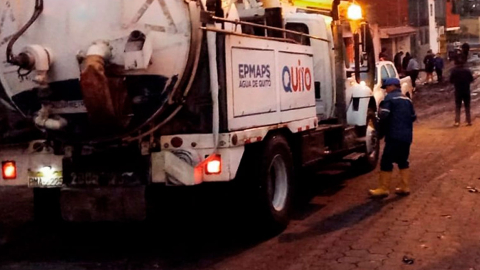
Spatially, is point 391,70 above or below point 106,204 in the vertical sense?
above

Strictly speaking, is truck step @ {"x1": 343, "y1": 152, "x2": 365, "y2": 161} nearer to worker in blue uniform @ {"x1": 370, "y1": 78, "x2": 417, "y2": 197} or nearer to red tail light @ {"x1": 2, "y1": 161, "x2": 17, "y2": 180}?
worker in blue uniform @ {"x1": 370, "y1": 78, "x2": 417, "y2": 197}

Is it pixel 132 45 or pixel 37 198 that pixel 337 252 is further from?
pixel 37 198

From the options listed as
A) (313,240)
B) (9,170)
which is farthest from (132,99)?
(313,240)

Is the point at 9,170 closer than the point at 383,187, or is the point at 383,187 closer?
the point at 9,170

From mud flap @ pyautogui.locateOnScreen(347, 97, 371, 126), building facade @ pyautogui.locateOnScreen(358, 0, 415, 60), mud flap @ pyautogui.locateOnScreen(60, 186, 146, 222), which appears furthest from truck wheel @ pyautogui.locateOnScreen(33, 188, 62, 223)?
building facade @ pyautogui.locateOnScreen(358, 0, 415, 60)

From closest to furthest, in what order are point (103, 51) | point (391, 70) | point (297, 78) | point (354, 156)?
1. point (103, 51)
2. point (297, 78)
3. point (354, 156)
4. point (391, 70)

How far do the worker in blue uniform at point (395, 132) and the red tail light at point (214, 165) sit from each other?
3614mm

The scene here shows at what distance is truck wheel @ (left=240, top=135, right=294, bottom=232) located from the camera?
748 centimetres

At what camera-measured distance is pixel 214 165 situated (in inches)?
269

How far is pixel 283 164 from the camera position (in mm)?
8203

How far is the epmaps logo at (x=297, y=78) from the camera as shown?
830 cm

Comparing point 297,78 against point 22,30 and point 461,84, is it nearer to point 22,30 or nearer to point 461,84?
point 22,30

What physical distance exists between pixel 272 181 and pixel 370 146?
4149mm

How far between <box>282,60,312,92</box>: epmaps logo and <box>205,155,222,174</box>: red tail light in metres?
1.74
